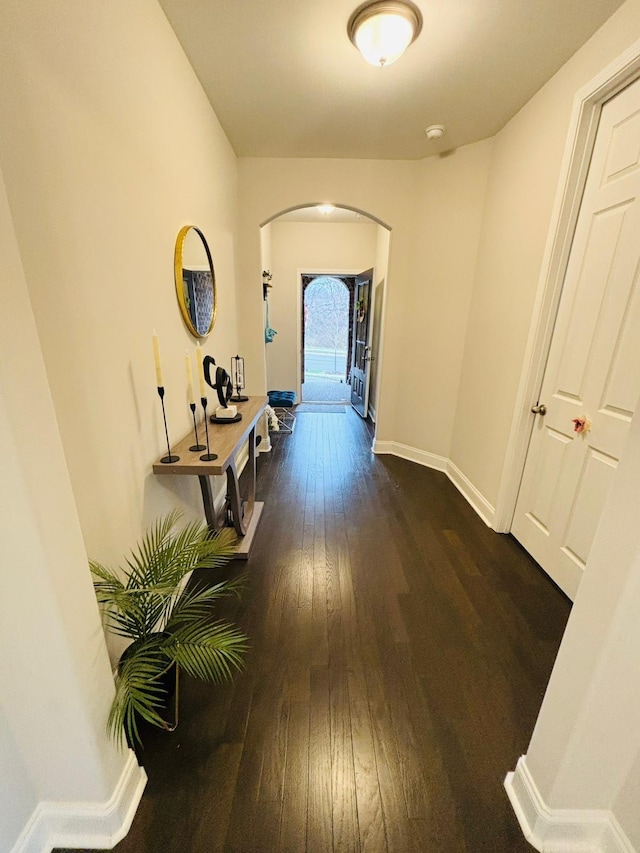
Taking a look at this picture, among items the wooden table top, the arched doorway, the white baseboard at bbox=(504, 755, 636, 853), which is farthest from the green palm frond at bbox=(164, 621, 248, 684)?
the arched doorway

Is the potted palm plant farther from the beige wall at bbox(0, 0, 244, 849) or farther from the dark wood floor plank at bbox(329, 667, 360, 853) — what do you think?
the dark wood floor plank at bbox(329, 667, 360, 853)

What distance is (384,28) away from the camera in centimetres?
155

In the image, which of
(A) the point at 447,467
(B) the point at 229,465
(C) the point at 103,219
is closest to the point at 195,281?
(C) the point at 103,219

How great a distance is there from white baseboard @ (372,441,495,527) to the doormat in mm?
1727

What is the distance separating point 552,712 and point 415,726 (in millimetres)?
552

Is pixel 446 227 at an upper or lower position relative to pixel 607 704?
upper

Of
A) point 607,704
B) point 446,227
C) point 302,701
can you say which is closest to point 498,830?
point 607,704

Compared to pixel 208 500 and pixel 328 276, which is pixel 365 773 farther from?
pixel 328 276

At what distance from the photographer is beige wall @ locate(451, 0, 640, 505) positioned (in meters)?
1.74

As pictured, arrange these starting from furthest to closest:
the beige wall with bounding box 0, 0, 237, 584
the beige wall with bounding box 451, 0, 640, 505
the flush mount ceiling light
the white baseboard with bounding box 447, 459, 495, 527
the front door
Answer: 1. the front door
2. the white baseboard with bounding box 447, 459, 495, 527
3. the beige wall with bounding box 451, 0, 640, 505
4. the flush mount ceiling light
5. the beige wall with bounding box 0, 0, 237, 584

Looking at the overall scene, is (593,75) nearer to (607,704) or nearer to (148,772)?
(607,704)

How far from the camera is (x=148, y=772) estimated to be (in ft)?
3.61

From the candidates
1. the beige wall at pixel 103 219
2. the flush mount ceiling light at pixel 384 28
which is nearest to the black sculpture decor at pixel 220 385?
the beige wall at pixel 103 219

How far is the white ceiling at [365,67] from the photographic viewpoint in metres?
1.52
